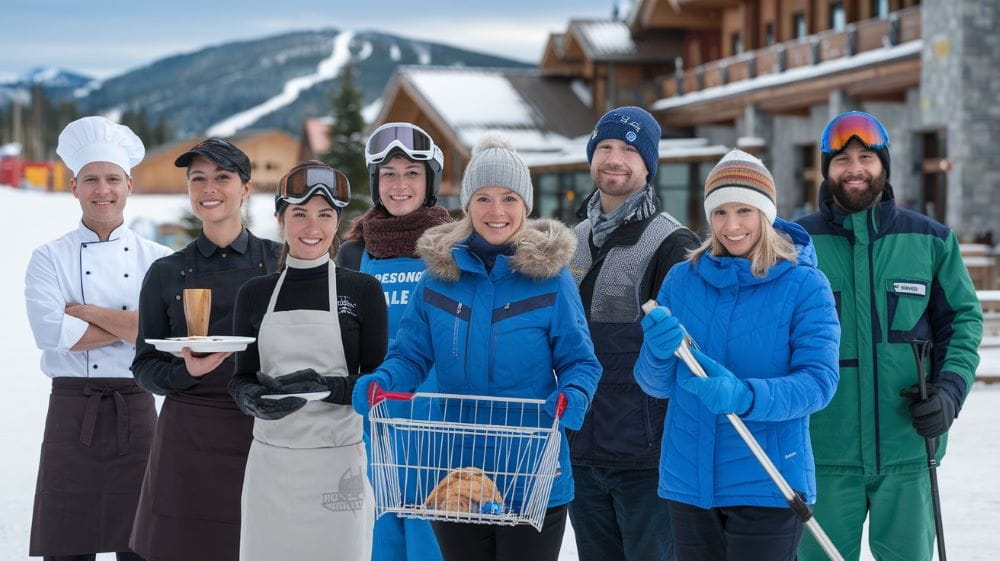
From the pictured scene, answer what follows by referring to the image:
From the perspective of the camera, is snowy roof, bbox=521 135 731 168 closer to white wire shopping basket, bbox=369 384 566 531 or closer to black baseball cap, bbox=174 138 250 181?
black baseball cap, bbox=174 138 250 181

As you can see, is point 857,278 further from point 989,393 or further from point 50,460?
point 989,393

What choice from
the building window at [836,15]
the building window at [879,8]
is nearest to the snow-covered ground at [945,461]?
the building window at [879,8]

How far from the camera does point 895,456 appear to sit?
161 inches

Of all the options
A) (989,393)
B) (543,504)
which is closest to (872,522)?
(543,504)

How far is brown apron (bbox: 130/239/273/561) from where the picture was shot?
4020 mm

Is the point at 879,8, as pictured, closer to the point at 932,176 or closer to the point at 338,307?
the point at 932,176

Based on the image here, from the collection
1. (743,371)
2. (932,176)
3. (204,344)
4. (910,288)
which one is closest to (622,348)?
(743,371)

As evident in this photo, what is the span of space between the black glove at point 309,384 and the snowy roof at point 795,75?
1751 cm

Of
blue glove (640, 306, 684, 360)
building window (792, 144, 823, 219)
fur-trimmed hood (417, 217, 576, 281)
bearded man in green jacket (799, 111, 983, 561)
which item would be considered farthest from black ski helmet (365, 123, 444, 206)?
building window (792, 144, 823, 219)

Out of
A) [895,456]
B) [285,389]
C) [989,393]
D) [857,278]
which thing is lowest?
[989,393]

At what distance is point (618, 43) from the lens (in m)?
30.6

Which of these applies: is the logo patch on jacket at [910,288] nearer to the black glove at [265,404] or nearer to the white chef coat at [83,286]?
the black glove at [265,404]

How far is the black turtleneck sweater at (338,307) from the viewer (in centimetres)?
366

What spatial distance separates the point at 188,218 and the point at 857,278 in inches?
1108
